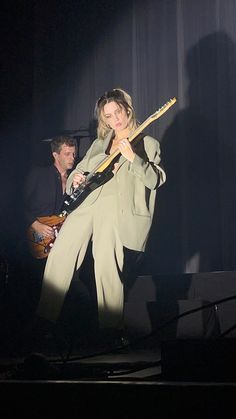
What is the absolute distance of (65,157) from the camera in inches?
140

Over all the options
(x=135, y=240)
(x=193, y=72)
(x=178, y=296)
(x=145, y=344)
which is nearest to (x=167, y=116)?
(x=193, y=72)

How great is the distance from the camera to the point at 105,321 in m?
3.08

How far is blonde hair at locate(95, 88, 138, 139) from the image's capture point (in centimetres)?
329

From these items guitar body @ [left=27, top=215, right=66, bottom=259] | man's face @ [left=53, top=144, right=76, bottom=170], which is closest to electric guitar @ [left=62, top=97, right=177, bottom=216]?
guitar body @ [left=27, top=215, right=66, bottom=259]

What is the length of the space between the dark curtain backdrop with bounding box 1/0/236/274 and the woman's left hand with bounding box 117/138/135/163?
42 cm

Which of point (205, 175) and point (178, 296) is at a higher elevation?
point (205, 175)

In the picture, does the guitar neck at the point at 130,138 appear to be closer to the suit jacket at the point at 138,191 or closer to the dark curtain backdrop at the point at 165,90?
the suit jacket at the point at 138,191

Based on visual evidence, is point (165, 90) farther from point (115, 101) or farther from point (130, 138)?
point (130, 138)

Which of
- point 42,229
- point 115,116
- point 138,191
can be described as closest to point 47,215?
point 42,229

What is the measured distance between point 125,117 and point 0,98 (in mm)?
1087

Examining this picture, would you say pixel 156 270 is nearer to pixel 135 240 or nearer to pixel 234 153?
pixel 135 240

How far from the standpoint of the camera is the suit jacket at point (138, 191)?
317 centimetres

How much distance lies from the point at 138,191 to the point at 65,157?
61 centimetres

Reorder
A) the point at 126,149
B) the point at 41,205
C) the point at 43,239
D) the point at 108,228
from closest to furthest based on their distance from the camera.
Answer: the point at 126,149 < the point at 108,228 < the point at 43,239 < the point at 41,205
